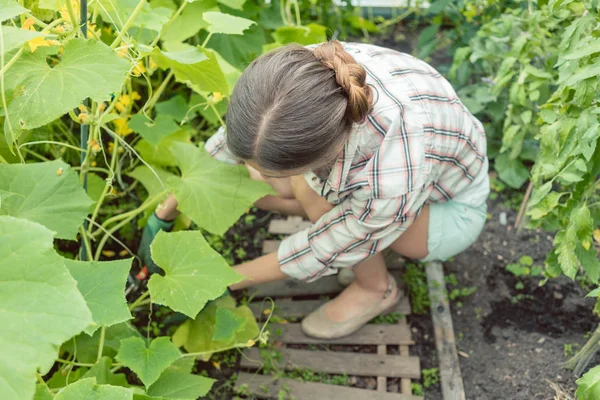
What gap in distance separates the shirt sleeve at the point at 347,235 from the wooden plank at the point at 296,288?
0.42 m

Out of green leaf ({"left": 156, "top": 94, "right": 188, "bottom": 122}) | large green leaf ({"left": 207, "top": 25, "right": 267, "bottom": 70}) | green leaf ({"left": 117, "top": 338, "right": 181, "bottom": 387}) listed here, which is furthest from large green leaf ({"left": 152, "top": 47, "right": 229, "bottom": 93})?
large green leaf ({"left": 207, "top": 25, "right": 267, "bottom": 70})

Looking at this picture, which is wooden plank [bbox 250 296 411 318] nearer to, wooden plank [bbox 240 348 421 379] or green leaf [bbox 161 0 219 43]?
wooden plank [bbox 240 348 421 379]

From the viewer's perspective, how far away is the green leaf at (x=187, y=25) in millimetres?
2385

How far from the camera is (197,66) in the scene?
1.75 meters

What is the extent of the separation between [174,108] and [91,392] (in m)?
1.47

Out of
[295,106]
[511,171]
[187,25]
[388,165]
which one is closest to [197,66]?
[295,106]

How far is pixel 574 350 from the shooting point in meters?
2.28

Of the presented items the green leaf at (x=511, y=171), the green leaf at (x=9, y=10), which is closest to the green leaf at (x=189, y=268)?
the green leaf at (x=9, y=10)

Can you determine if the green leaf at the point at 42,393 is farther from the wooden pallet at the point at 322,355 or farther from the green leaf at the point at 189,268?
the wooden pallet at the point at 322,355

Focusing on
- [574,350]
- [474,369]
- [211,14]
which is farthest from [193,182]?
[574,350]

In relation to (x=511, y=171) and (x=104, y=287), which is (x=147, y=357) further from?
(x=511, y=171)

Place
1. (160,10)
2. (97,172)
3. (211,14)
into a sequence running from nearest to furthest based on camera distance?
(211,14) < (160,10) < (97,172)

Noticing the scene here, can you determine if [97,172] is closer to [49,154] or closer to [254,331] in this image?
[49,154]

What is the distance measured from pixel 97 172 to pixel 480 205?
5.21 feet
